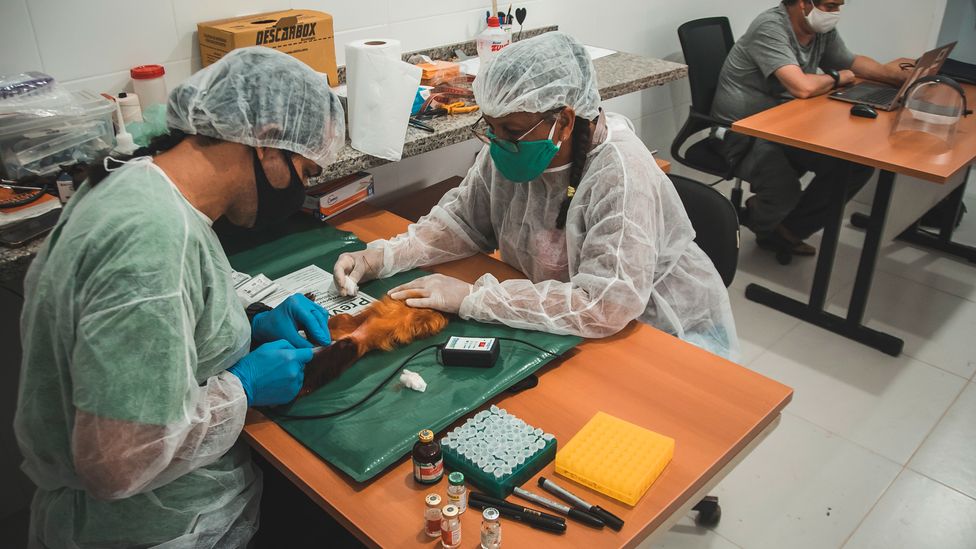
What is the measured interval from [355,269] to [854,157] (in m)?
2.05

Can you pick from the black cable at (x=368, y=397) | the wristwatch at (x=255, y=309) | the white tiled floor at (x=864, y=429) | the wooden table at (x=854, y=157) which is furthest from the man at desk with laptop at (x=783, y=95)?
the wristwatch at (x=255, y=309)

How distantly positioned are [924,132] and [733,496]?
71.7 inches

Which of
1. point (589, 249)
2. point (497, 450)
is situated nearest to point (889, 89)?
point (589, 249)

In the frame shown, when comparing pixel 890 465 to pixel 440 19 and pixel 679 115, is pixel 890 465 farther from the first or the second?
pixel 679 115

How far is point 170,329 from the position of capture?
106cm

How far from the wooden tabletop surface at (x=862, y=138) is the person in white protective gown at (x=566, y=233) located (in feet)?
4.13

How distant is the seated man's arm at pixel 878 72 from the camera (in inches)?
143

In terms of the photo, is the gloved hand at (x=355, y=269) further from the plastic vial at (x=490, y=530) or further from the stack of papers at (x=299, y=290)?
the plastic vial at (x=490, y=530)

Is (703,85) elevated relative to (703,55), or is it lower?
lower

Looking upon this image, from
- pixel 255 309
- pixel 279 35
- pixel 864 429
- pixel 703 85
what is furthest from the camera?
pixel 703 85

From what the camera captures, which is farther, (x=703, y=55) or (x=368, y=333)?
(x=703, y=55)

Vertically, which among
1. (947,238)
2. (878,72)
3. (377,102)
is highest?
(377,102)

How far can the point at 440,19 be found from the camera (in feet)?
9.26

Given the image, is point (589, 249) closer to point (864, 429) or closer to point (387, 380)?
point (387, 380)
